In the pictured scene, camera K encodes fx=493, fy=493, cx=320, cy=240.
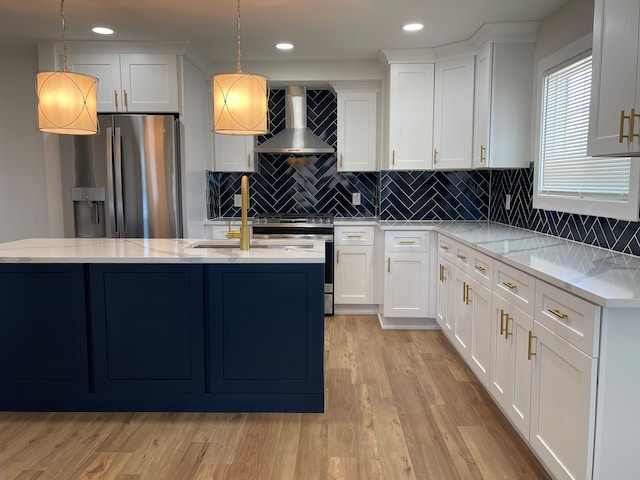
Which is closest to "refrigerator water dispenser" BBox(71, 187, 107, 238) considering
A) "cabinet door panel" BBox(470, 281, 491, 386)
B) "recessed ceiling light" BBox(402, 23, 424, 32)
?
"recessed ceiling light" BBox(402, 23, 424, 32)

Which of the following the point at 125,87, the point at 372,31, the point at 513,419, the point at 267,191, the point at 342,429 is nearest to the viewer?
the point at 513,419

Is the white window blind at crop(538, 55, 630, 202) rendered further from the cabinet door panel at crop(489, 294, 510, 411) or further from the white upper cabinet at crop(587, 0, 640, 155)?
the cabinet door panel at crop(489, 294, 510, 411)

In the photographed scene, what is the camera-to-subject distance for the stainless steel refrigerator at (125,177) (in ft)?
13.2

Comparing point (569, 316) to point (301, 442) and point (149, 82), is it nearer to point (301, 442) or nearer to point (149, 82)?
point (301, 442)

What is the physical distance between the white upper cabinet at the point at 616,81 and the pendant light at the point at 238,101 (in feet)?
4.87

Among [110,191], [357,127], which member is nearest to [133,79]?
[110,191]

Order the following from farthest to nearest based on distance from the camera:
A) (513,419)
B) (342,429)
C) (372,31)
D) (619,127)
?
(372,31) < (342,429) < (513,419) < (619,127)

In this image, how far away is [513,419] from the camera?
93.0 inches

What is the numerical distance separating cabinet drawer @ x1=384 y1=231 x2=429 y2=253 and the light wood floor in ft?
4.46

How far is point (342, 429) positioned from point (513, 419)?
836 millimetres

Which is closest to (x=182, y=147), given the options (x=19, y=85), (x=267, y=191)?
(x=267, y=191)

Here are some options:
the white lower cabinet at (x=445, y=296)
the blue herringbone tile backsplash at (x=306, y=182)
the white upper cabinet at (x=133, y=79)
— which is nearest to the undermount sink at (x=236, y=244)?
the white lower cabinet at (x=445, y=296)

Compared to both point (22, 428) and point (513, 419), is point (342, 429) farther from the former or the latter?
point (22, 428)

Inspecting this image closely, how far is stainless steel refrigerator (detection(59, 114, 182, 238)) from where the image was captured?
402cm
